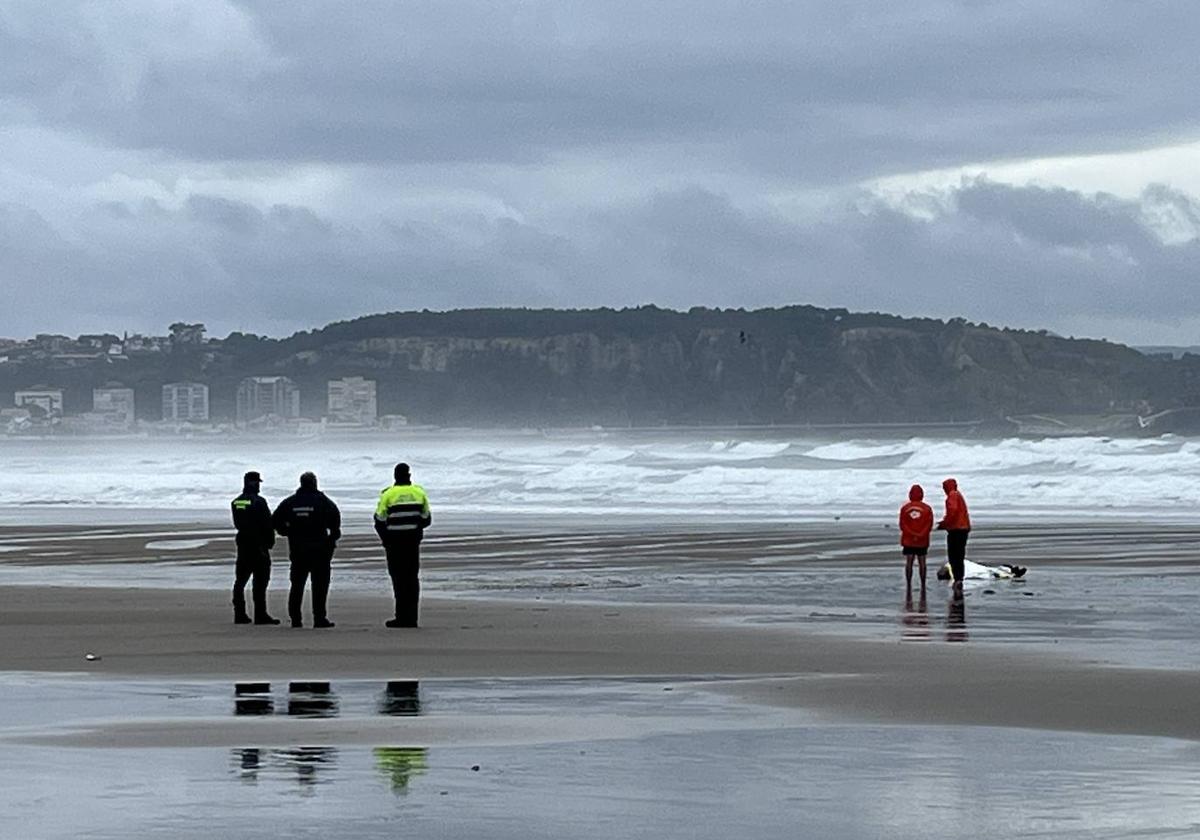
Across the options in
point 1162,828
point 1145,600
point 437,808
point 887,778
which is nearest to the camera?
point 1162,828

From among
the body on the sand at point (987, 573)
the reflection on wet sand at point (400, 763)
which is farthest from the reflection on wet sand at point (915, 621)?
the reflection on wet sand at point (400, 763)

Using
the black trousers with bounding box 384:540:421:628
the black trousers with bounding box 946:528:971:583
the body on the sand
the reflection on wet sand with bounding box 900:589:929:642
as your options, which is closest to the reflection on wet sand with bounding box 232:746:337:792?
the reflection on wet sand with bounding box 900:589:929:642

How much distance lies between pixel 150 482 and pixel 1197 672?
194ft

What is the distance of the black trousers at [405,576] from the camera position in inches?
832

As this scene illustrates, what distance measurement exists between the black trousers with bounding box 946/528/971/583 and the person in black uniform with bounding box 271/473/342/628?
316 inches

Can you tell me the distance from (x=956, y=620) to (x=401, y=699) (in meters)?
8.35

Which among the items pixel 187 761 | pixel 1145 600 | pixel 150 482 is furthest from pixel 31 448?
pixel 187 761

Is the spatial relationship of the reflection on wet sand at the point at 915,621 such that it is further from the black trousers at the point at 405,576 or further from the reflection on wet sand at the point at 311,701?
the reflection on wet sand at the point at 311,701

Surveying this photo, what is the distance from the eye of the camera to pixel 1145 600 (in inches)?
944

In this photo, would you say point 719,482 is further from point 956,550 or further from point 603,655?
point 603,655

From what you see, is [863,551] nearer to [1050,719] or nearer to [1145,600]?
[1145,600]

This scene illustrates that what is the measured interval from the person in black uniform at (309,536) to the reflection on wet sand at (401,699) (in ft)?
17.6

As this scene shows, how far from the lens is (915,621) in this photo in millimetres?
21578

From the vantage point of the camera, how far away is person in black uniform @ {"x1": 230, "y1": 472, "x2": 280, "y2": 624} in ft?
71.8
